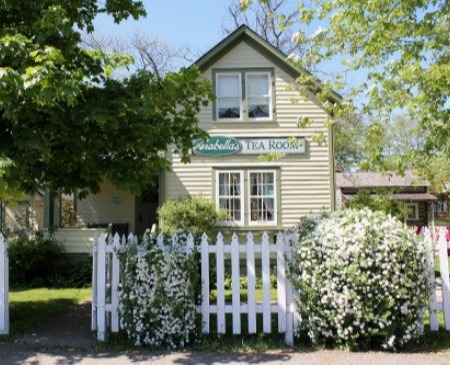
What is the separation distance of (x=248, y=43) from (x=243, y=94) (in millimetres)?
1601

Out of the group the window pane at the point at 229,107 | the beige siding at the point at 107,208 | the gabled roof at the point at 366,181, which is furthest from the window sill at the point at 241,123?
the gabled roof at the point at 366,181

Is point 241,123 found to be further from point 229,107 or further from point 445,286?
point 445,286

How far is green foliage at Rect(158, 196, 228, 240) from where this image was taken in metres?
13.2

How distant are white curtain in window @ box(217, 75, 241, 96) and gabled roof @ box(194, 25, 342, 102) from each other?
602 millimetres

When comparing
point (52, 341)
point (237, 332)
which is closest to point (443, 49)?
point (237, 332)

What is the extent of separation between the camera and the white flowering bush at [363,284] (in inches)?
222

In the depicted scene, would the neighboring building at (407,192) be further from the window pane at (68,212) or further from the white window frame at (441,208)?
the window pane at (68,212)

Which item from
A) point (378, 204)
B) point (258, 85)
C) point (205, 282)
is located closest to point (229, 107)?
point (258, 85)

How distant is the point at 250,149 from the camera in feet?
47.6

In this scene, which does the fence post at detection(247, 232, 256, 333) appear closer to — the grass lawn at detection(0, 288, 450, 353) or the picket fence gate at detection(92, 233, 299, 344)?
the picket fence gate at detection(92, 233, 299, 344)

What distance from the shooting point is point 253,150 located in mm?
14500

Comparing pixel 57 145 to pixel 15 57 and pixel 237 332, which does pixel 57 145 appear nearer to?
pixel 15 57

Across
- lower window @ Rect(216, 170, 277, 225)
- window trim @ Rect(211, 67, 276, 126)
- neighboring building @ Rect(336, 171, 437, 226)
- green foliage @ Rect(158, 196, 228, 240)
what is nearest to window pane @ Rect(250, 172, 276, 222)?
lower window @ Rect(216, 170, 277, 225)

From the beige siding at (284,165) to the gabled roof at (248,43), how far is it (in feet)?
0.62
